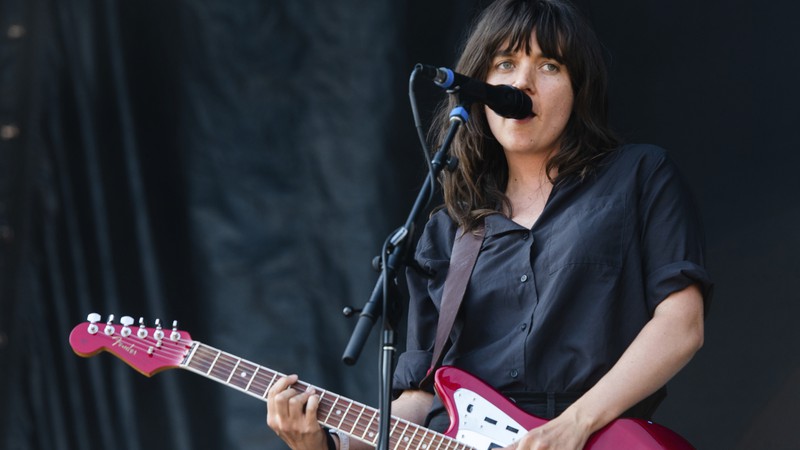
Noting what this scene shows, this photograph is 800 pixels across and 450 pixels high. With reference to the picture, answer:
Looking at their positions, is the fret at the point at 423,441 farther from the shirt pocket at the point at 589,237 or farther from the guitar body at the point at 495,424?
the shirt pocket at the point at 589,237

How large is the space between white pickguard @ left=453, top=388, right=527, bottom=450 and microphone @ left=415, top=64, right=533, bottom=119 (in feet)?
2.20

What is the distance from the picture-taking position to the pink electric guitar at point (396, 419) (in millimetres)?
2533

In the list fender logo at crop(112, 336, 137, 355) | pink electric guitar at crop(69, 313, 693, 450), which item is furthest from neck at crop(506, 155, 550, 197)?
fender logo at crop(112, 336, 137, 355)

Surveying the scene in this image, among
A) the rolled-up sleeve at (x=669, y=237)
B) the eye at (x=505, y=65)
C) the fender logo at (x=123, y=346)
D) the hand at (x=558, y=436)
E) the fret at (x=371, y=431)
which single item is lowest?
the fret at (x=371, y=431)

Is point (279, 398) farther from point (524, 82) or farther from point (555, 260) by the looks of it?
point (524, 82)

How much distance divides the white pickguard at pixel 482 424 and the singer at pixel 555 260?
0.20 ft

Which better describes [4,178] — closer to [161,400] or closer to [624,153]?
[161,400]

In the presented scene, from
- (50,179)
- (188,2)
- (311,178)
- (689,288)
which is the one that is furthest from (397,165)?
(689,288)

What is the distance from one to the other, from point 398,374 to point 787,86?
5.02 ft

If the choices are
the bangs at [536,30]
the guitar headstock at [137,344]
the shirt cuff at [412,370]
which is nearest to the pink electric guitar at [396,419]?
the guitar headstock at [137,344]

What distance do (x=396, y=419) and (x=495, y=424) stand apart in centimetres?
29

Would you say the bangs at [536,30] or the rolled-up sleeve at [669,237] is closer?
the rolled-up sleeve at [669,237]

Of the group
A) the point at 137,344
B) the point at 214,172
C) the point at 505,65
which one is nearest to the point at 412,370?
the point at 137,344

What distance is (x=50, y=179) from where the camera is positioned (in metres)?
3.85
